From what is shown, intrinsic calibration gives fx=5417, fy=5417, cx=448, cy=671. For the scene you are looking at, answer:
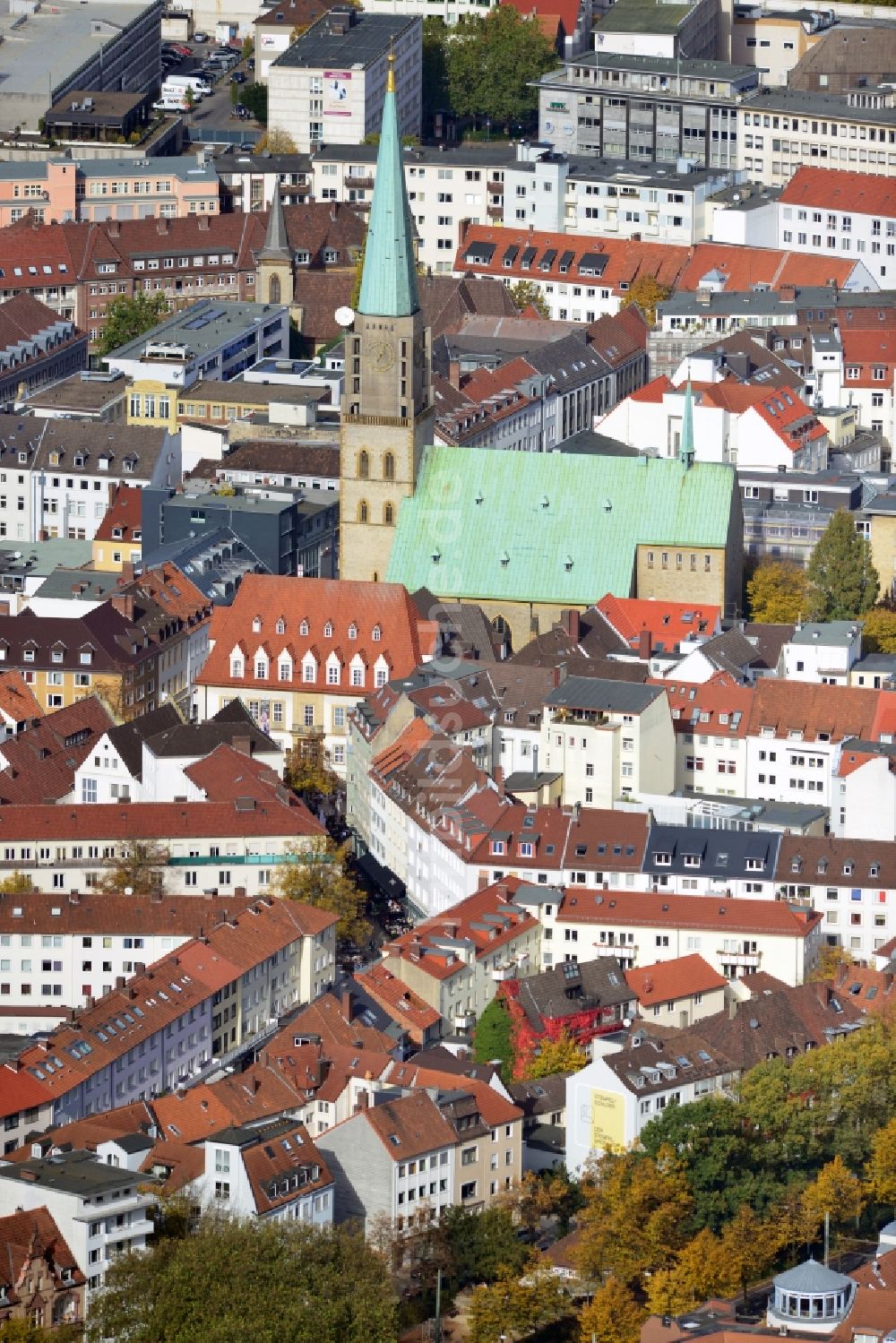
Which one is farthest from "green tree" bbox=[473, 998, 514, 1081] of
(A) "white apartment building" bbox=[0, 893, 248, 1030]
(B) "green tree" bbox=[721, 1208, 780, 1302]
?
(B) "green tree" bbox=[721, 1208, 780, 1302]

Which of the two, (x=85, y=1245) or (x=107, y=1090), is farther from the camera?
(x=107, y=1090)

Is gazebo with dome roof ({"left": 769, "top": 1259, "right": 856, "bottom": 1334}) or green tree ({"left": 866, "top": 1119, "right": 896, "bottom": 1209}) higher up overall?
gazebo with dome roof ({"left": 769, "top": 1259, "right": 856, "bottom": 1334})

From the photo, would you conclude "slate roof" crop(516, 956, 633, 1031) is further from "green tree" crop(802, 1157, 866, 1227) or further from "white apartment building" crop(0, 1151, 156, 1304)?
"white apartment building" crop(0, 1151, 156, 1304)

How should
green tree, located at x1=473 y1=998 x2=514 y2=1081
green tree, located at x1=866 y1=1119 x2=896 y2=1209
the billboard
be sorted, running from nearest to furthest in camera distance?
green tree, located at x1=866 y1=1119 x2=896 y2=1209 → the billboard → green tree, located at x1=473 y1=998 x2=514 y2=1081

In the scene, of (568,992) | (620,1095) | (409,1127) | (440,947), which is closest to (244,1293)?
(409,1127)

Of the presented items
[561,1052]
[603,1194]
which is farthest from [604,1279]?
[561,1052]

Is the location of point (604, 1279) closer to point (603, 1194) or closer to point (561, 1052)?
point (603, 1194)
